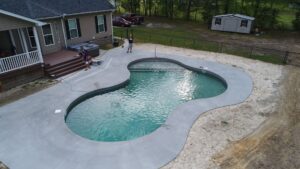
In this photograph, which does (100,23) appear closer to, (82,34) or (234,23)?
(82,34)

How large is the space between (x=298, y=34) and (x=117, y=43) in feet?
68.9

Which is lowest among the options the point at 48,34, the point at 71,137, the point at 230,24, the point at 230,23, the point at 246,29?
the point at 71,137

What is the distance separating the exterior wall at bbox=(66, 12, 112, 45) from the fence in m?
3.47

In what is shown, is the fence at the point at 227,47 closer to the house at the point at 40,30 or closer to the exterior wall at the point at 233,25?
the house at the point at 40,30

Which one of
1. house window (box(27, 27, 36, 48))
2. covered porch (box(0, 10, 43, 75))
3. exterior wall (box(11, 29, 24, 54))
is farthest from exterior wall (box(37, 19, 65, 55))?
exterior wall (box(11, 29, 24, 54))

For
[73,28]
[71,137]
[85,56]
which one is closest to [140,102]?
[71,137]

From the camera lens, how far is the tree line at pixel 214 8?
90.8 ft

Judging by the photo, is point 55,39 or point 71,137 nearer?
point 71,137

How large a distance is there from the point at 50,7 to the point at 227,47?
15.2 meters

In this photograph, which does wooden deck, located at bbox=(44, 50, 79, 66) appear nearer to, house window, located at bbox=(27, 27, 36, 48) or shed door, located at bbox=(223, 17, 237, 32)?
house window, located at bbox=(27, 27, 36, 48)

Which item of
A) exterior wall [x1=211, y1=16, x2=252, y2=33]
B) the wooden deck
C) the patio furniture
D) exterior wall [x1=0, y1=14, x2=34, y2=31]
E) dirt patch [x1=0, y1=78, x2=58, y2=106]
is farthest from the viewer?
Result: exterior wall [x1=211, y1=16, x2=252, y2=33]

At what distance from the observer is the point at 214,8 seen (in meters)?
31.8

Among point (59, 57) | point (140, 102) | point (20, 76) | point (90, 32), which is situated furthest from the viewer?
point (90, 32)

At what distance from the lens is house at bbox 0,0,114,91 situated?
12203 mm
